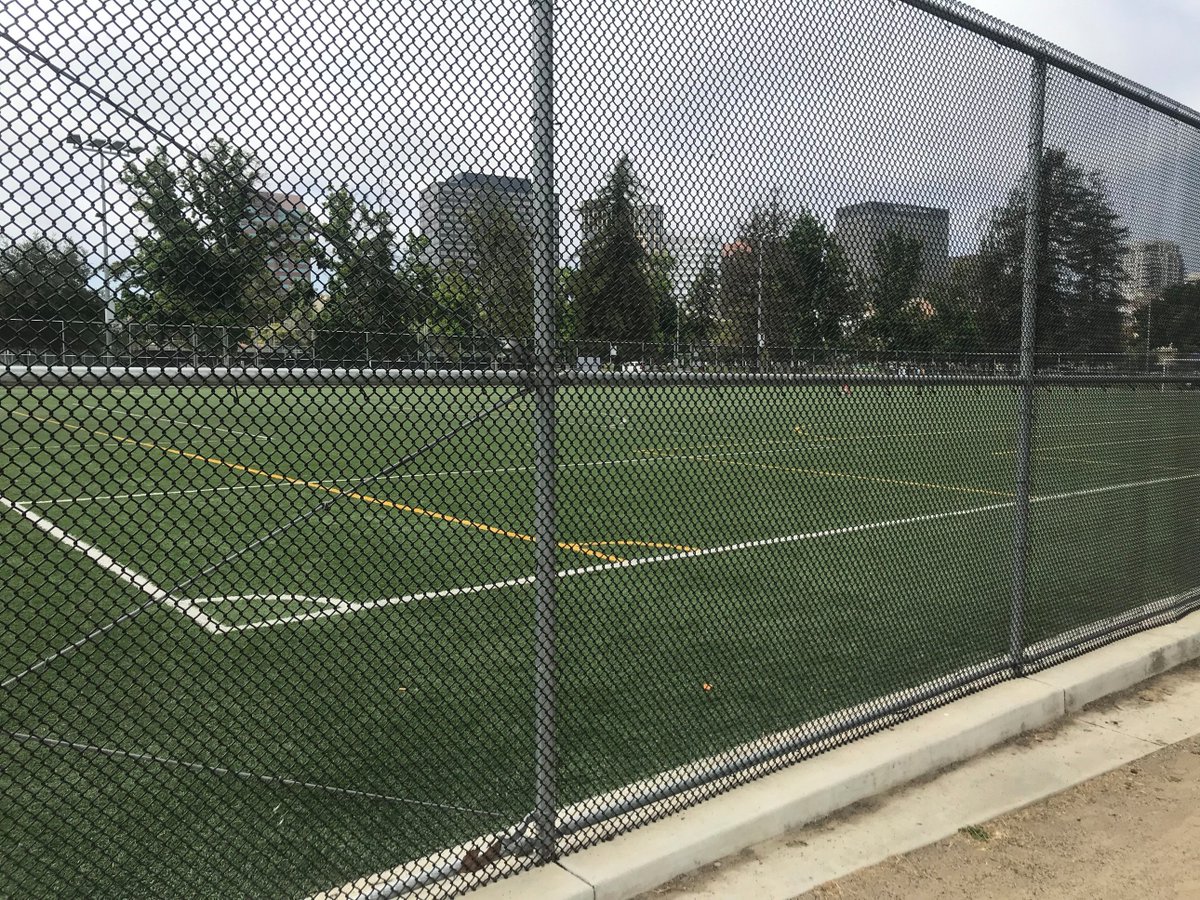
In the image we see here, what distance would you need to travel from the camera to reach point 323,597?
6531 millimetres

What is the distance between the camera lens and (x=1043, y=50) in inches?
186

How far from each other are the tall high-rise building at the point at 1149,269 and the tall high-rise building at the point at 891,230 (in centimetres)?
191

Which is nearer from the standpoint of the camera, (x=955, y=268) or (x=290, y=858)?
(x=290, y=858)

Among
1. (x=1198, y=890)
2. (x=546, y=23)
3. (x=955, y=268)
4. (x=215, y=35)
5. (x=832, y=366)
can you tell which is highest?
(x=546, y=23)

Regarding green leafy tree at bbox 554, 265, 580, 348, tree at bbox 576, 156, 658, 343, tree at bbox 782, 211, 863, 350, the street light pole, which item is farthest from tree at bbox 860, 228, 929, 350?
green leafy tree at bbox 554, 265, 580, 348

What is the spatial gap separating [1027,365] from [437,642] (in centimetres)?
339

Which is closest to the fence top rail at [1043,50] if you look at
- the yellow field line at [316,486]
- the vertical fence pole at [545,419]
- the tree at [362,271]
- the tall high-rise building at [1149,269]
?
the tall high-rise building at [1149,269]

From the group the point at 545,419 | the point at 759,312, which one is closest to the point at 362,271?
the point at 545,419

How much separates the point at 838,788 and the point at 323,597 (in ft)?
13.5

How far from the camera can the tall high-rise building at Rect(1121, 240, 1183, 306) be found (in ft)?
19.1

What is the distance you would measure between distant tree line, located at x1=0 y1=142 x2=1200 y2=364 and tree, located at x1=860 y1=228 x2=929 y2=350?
0.03ft

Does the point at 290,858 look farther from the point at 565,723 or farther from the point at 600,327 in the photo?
the point at 600,327

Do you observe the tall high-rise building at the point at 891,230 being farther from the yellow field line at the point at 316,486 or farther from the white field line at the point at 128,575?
the white field line at the point at 128,575

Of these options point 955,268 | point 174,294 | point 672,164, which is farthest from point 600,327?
point 955,268
